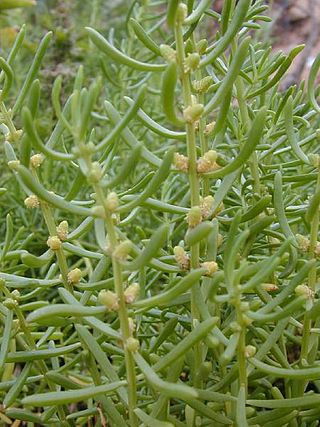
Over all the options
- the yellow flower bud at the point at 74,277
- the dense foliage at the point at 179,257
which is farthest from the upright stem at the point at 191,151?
the yellow flower bud at the point at 74,277

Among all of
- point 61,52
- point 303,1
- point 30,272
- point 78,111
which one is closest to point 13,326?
point 78,111

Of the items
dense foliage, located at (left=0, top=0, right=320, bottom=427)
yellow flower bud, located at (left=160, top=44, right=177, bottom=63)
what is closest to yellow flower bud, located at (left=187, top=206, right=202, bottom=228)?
dense foliage, located at (left=0, top=0, right=320, bottom=427)

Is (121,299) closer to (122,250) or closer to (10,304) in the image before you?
(122,250)

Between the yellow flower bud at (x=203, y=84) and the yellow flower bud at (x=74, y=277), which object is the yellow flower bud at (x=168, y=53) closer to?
the yellow flower bud at (x=203, y=84)

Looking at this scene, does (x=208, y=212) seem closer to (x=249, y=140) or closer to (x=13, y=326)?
(x=249, y=140)

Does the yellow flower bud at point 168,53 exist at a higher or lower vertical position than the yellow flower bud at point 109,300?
higher

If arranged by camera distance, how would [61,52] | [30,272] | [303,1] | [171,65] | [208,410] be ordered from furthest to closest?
[303,1] < [61,52] < [30,272] < [208,410] < [171,65]

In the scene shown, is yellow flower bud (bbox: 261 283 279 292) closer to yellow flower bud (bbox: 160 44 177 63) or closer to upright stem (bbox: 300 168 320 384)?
upright stem (bbox: 300 168 320 384)

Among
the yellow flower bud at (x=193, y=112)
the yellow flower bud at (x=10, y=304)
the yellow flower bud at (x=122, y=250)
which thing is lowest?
the yellow flower bud at (x=10, y=304)
